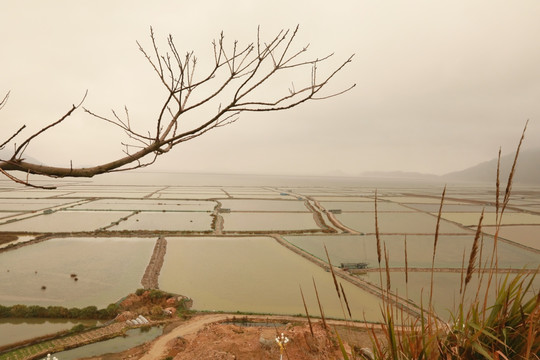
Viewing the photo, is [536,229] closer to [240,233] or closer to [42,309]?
[240,233]

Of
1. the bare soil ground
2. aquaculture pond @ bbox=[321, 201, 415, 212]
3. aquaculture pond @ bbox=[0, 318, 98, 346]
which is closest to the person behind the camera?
the bare soil ground

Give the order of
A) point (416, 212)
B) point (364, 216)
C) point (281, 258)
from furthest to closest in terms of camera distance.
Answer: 1. point (416, 212)
2. point (364, 216)
3. point (281, 258)

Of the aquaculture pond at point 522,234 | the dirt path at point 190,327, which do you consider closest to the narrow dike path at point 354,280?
the dirt path at point 190,327

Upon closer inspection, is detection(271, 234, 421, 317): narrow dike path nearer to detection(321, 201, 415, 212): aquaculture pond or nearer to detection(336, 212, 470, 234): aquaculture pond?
detection(336, 212, 470, 234): aquaculture pond

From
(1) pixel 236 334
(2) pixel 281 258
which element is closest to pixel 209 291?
(1) pixel 236 334

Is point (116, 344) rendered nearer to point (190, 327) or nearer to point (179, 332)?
point (179, 332)

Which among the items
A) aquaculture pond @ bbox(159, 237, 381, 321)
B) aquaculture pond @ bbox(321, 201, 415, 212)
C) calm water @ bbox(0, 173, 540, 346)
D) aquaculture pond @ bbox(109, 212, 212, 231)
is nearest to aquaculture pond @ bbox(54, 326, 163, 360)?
aquaculture pond @ bbox(159, 237, 381, 321)
